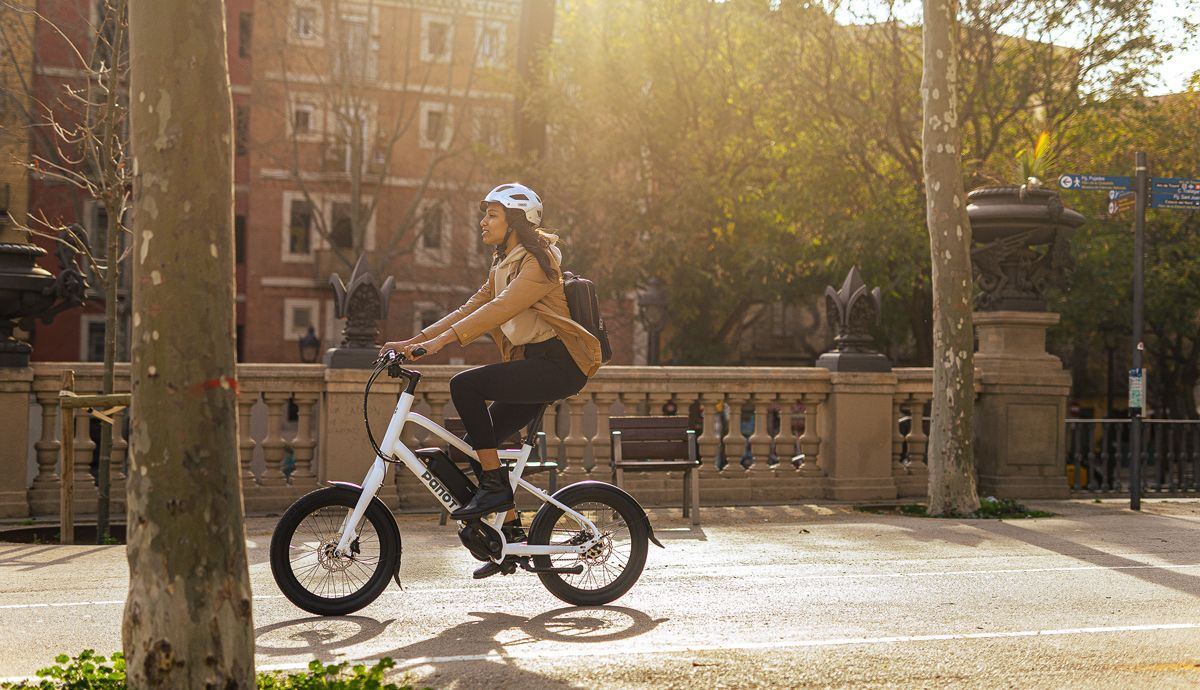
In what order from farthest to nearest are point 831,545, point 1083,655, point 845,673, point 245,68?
1. point 245,68
2. point 831,545
3. point 1083,655
4. point 845,673

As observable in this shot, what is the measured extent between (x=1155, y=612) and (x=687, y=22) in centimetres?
2324

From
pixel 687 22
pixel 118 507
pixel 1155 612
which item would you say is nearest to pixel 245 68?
pixel 687 22

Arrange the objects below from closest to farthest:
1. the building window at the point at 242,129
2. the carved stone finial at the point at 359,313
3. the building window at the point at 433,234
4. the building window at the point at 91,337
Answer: the carved stone finial at the point at 359,313 < the building window at the point at 433,234 < the building window at the point at 242,129 < the building window at the point at 91,337

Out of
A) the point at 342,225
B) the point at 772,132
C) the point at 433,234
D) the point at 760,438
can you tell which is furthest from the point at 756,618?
the point at 342,225

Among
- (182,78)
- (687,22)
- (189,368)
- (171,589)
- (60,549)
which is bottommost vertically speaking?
(60,549)

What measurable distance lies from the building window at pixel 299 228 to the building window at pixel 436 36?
666 cm

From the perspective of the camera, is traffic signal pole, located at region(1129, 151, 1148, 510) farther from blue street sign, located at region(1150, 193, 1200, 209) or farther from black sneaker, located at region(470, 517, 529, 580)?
black sneaker, located at region(470, 517, 529, 580)

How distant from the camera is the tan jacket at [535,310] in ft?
21.9

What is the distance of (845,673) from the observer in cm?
550

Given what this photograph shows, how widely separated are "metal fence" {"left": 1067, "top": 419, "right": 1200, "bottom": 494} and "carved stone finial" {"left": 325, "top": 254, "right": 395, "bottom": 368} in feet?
26.5

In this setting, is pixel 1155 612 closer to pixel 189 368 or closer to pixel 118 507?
pixel 189 368

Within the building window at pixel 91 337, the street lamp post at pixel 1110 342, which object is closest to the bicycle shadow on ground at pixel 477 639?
the street lamp post at pixel 1110 342

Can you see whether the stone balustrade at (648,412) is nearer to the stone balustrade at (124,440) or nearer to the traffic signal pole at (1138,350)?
the stone balustrade at (124,440)

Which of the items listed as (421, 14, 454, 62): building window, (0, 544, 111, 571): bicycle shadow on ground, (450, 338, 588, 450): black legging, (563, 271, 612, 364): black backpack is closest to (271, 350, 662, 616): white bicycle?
(450, 338, 588, 450): black legging
